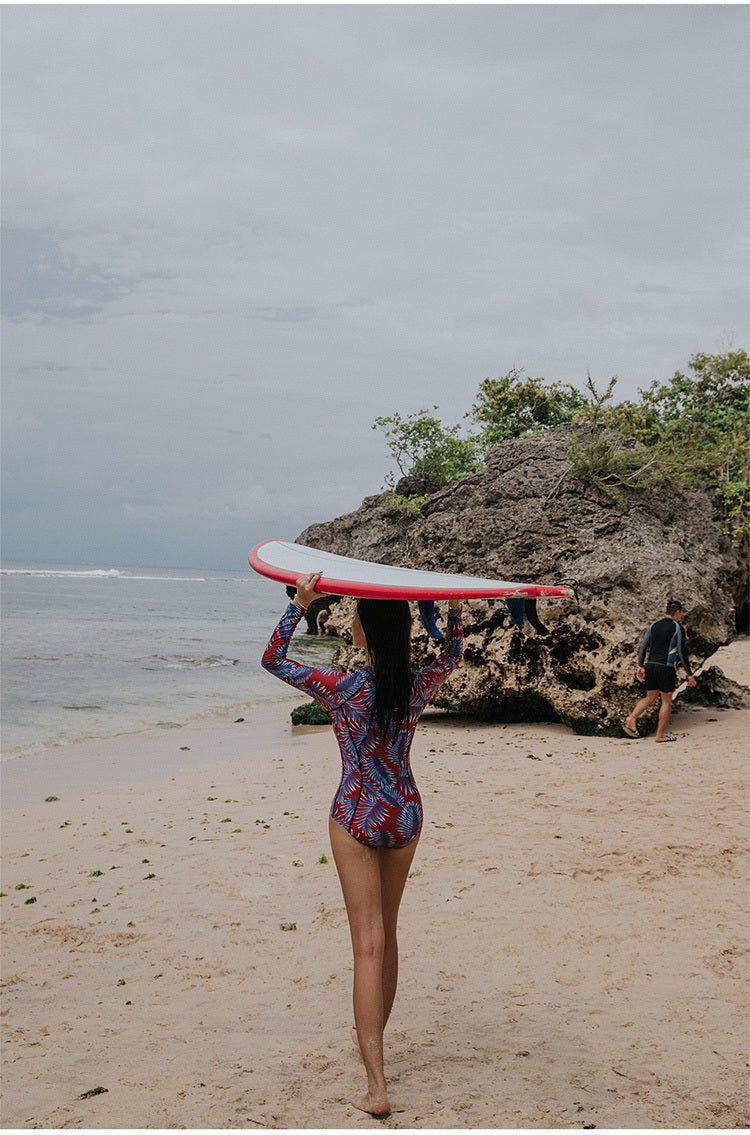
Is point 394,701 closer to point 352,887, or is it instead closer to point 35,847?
point 352,887

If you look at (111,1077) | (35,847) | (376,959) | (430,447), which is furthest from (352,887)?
(430,447)

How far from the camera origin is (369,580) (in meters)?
3.73

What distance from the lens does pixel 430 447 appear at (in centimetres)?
2866

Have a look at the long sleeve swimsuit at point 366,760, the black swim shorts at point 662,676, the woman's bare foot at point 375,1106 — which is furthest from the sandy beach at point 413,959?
the black swim shorts at point 662,676

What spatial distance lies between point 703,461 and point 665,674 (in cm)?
490

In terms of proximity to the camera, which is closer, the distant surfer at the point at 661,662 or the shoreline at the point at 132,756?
the shoreline at the point at 132,756

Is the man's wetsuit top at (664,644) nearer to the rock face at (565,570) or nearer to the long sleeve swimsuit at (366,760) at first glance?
the rock face at (565,570)

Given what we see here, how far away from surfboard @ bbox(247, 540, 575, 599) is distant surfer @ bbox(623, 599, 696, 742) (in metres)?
7.84

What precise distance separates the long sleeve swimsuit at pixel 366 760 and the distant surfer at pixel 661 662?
27.9 feet

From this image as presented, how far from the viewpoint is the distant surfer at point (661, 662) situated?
36.8ft

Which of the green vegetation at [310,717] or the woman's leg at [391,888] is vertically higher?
the woman's leg at [391,888]

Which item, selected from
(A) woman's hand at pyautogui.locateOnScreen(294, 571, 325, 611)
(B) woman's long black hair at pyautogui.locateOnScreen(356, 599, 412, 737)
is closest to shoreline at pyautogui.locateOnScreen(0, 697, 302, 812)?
(A) woman's hand at pyautogui.locateOnScreen(294, 571, 325, 611)

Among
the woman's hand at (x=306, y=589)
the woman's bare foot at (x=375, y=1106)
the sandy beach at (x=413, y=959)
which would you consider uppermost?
the woman's hand at (x=306, y=589)

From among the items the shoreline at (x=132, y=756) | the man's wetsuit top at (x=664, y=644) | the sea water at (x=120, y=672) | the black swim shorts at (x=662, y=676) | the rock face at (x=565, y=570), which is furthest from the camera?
the sea water at (x=120, y=672)
